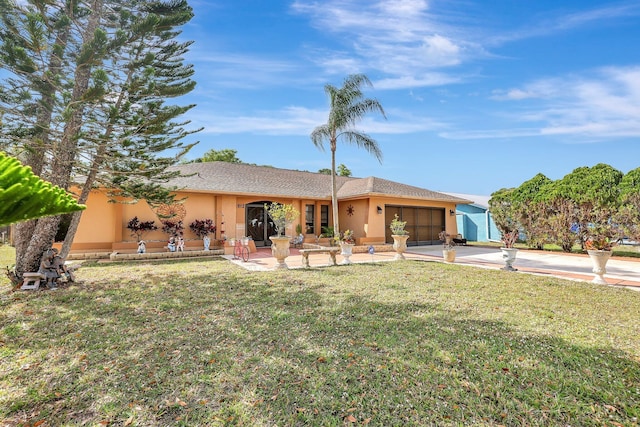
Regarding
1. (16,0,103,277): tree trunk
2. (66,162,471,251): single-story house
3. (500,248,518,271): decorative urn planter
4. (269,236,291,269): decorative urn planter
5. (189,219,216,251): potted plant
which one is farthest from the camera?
(189,219,216,251): potted plant

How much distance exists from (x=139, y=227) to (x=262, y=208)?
592 centimetres

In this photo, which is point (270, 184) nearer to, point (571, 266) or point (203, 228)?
point (203, 228)

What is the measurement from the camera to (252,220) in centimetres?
1560

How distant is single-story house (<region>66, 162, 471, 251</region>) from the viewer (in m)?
12.2

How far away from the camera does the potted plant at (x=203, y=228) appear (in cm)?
1340

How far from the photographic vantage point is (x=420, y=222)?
1784 centimetres

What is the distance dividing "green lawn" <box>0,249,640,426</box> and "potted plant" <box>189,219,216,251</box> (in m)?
6.98

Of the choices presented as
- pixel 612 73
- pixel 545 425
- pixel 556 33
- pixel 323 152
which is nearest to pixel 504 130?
pixel 612 73

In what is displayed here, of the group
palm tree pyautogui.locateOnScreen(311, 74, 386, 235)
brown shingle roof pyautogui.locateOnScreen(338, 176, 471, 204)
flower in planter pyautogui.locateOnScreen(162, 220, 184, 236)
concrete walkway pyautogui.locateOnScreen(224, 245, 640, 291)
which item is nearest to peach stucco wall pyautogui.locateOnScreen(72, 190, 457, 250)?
flower in planter pyautogui.locateOnScreen(162, 220, 184, 236)

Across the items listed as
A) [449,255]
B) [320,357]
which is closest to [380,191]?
[449,255]

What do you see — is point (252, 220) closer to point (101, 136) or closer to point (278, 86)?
point (278, 86)

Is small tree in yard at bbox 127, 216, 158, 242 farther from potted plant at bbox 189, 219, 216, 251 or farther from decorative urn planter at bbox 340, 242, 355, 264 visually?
decorative urn planter at bbox 340, 242, 355, 264

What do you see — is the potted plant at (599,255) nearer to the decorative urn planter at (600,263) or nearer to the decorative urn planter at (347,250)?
the decorative urn planter at (600,263)

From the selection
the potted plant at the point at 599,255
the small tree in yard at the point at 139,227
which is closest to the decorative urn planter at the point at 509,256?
the potted plant at the point at 599,255
